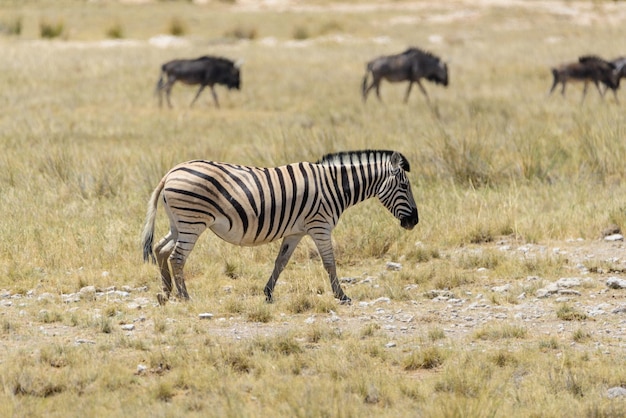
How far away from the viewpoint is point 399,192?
8.80 m

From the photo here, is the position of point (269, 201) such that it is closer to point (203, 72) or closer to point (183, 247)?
point (183, 247)

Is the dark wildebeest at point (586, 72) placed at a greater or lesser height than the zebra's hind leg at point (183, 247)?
lesser

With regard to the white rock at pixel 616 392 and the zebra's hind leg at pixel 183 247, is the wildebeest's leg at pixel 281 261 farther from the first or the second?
the white rock at pixel 616 392

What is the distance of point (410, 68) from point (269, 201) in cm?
1788

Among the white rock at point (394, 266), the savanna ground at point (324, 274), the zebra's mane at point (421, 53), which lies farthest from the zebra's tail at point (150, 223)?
the zebra's mane at point (421, 53)

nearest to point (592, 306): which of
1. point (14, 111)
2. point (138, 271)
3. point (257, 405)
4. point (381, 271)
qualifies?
point (381, 271)

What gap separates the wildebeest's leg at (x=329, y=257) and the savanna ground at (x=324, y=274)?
165 millimetres

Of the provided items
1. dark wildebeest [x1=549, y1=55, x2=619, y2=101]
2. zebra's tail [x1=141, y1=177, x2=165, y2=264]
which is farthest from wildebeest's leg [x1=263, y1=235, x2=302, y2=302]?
dark wildebeest [x1=549, y1=55, x2=619, y2=101]

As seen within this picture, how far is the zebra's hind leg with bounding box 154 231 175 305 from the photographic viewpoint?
837cm

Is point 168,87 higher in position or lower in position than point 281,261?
Answer: lower

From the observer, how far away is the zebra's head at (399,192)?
28.7ft

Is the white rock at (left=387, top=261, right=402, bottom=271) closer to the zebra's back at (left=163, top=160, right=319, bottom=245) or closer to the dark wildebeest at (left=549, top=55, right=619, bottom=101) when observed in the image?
the zebra's back at (left=163, top=160, right=319, bottom=245)

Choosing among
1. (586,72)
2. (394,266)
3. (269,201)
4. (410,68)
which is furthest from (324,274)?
(410,68)

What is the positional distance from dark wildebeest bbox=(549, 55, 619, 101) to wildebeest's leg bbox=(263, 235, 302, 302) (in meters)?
16.2
